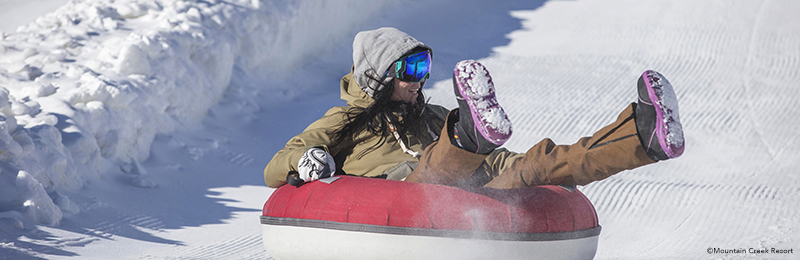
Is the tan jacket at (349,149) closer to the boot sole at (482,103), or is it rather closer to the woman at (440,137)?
the woman at (440,137)

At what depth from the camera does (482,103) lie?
161 cm

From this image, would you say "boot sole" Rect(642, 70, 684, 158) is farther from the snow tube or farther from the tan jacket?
the tan jacket

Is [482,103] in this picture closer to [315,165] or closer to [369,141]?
[315,165]

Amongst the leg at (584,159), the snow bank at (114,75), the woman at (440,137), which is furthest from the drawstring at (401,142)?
the snow bank at (114,75)

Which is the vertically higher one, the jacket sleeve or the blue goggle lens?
the blue goggle lens

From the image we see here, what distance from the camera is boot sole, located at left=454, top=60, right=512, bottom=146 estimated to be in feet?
5.12

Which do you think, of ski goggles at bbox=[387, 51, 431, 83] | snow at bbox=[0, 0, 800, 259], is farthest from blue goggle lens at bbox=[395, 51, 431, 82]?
snow at bbox=[0, 0, 800, 259]

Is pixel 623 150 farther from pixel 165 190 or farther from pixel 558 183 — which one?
pixel 165 190

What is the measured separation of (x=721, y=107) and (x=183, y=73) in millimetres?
4449

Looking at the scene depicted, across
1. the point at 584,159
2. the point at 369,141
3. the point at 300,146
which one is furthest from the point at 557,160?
the point at 300,146

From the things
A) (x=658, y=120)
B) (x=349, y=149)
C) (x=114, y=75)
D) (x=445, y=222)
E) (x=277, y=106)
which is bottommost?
(x=445, y=222)

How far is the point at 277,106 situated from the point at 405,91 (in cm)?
344

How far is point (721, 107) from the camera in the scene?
17.6 ft

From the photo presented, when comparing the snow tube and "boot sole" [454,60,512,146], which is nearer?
"boot sole" [454,60,512,146]
